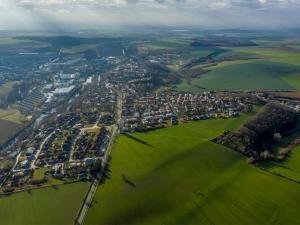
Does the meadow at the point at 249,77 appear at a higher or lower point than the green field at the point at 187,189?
higher

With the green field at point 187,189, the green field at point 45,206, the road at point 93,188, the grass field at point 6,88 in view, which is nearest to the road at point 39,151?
the green field at point 45,206

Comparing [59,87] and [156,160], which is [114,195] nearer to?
[156,160]

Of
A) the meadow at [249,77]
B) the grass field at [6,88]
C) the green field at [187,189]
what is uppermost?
the meadow at [249,77]

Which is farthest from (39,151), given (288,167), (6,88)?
(6,88)

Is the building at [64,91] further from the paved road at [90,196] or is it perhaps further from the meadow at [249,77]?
the paved road at [90,196]

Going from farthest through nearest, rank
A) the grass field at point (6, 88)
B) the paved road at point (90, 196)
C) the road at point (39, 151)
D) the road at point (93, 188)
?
the grass field at point (6, 88) < the road at point (39, 151) < the road at point (93, 188) < the paved road at point (90, 196)

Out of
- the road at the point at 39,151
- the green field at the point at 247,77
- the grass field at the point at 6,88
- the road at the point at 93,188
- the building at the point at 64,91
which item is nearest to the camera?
the road at the point at 93,188
